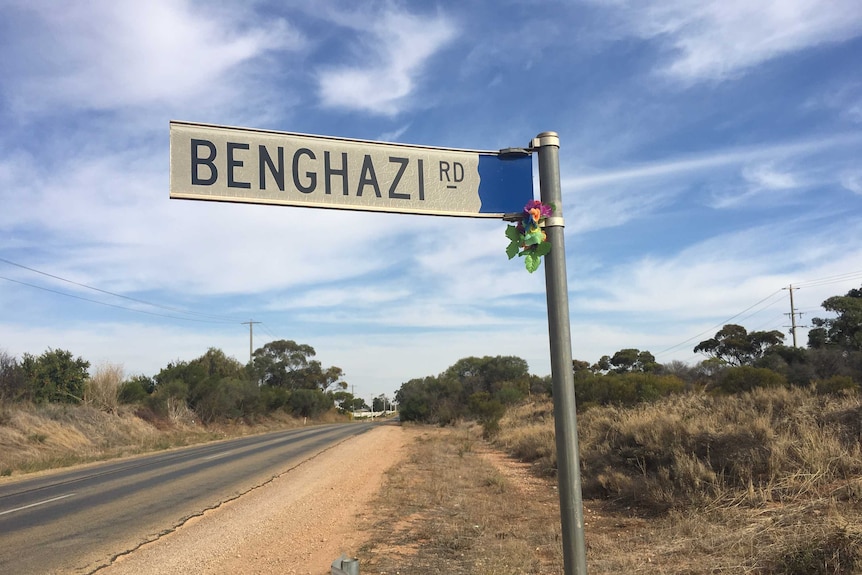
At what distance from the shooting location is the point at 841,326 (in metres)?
40.4

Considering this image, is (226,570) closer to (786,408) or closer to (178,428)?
(786,408)

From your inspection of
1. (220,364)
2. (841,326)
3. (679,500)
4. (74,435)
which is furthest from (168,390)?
(841,326)

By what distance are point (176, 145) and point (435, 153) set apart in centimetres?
106

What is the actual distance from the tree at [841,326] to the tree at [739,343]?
689cm

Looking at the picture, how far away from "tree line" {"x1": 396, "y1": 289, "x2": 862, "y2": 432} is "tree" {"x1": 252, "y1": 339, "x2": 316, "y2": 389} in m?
32.5

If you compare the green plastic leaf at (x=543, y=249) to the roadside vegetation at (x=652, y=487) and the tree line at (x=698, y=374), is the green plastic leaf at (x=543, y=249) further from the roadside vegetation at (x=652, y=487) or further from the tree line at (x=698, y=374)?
the tree line at (x=698, y=374)

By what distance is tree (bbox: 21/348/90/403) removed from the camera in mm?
33406

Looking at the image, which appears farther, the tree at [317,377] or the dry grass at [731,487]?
the tree at [317,377]

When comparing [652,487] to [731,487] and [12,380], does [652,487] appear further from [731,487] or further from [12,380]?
[12,380]

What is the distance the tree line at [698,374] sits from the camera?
2036 centimetres

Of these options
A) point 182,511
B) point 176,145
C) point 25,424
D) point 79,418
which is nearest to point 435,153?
point 176,145

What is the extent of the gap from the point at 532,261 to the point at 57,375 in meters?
40.3

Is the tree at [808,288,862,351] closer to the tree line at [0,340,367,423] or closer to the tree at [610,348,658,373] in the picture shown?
the tree at [610,348,658,373]

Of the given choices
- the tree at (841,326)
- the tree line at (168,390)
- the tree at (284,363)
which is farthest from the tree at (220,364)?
the tree at (841,326)
